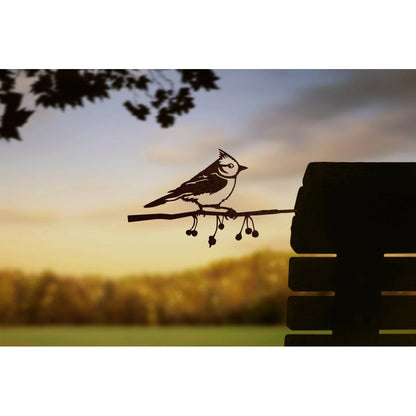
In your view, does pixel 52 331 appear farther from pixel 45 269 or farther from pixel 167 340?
pixel 167 340

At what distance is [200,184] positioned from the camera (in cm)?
466

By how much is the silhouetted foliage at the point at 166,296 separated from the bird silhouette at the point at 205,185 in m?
0.40

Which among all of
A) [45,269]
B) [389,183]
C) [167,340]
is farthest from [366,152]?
[45,269]

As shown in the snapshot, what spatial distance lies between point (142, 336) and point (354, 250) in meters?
1.39

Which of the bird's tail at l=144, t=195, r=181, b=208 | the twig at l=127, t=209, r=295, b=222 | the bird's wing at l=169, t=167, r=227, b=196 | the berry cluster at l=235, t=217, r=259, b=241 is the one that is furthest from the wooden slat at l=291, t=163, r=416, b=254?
the bird's tail at l=144, t=195, r=181, b=208

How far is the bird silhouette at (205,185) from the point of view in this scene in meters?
4.65

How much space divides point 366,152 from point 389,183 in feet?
0.78

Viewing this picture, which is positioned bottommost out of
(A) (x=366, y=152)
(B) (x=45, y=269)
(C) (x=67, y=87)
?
(B) (x=45, y=269)

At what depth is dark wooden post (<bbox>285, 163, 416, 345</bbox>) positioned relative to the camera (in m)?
4.62

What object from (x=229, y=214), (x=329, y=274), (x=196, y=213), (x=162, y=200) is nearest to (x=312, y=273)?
(x=329, y=274)

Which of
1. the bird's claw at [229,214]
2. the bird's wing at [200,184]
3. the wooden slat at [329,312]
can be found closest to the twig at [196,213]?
the bird's claw at [229,214]

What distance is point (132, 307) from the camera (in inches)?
185

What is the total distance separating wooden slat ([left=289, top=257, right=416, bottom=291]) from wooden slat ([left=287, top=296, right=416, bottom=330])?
68mm

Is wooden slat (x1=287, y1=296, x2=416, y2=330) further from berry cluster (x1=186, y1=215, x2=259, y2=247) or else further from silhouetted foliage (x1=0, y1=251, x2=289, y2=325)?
berry cluster (x1=186, y1=215, x2=259, y2=247)
